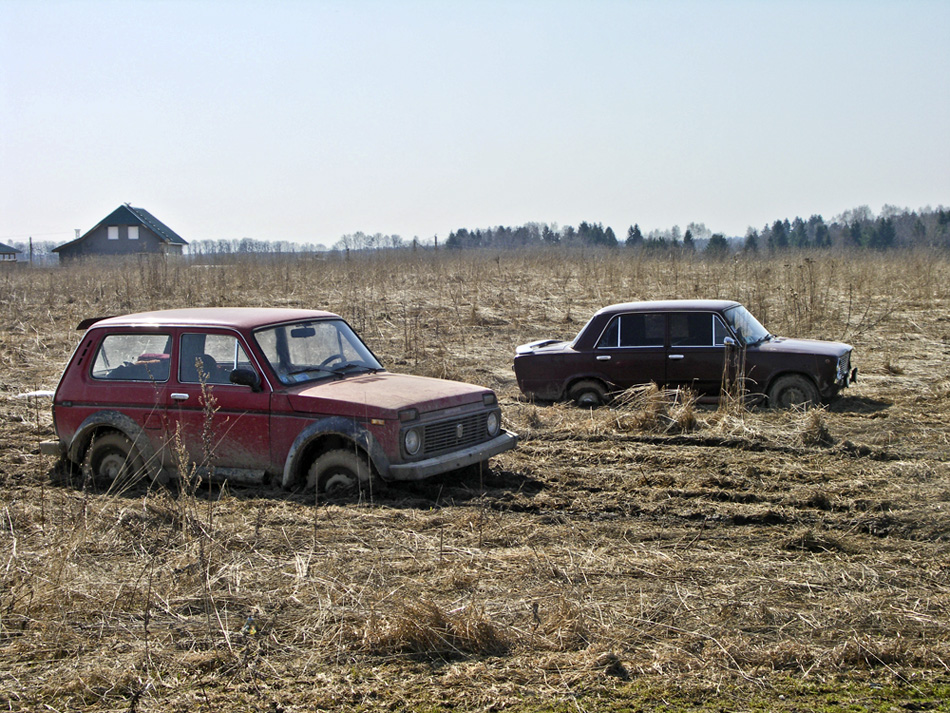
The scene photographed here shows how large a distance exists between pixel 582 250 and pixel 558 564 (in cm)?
2892

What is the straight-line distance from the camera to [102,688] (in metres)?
3.91

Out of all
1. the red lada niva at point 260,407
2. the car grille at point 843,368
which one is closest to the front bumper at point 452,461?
the red lada niva at point 260,407

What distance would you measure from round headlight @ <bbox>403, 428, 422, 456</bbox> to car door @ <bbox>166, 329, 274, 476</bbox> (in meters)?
1.28

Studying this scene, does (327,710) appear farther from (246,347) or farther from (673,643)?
(246,347)

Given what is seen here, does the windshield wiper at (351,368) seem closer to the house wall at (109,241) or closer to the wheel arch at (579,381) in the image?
the wheel arch at (579,381)

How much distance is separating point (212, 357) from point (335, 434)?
1.42 meters

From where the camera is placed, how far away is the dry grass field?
3.93 m

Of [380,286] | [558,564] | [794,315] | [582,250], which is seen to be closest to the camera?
[558,564]

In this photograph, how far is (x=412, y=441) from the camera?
7.09 metres

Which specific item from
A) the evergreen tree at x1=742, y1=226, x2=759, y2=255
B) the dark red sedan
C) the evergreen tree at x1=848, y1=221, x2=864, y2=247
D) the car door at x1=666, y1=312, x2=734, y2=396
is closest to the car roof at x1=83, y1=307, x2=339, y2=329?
the dark red sedan

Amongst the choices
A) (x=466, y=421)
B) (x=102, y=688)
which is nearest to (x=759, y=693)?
(x=102, y=688)

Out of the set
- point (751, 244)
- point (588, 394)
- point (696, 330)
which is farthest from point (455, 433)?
point (751, 244)

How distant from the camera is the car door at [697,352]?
11500 mm

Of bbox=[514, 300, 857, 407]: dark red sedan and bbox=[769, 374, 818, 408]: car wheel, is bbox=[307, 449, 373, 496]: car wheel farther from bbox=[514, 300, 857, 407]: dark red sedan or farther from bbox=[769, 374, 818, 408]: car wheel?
bbox=[769, 374, 818, 408]: car wheel
